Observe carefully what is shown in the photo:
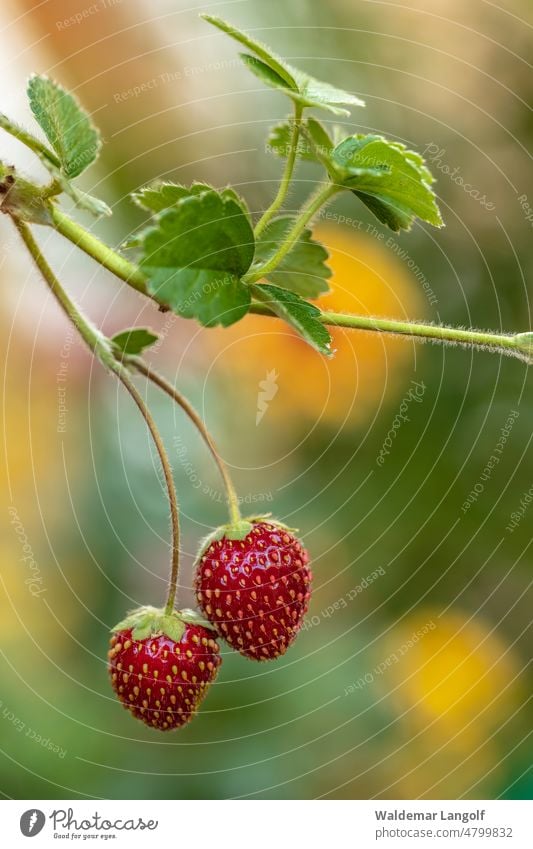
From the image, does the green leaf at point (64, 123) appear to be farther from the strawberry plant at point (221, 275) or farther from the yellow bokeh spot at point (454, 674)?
the yellow bokeh spot at point (454, 674)

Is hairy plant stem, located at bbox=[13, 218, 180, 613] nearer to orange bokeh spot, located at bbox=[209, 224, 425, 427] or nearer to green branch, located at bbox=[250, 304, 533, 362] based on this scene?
green branch, located at bbox=[250, 304, 533, 362]

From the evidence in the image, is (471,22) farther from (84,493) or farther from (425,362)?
(84,493)

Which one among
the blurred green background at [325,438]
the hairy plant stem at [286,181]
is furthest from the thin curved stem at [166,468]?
the blurred green background at [325,438]

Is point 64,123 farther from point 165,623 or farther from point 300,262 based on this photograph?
point 165,623

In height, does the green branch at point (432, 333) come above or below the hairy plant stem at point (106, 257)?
above

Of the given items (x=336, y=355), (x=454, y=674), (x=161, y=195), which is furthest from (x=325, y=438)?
(x=161, y=195)

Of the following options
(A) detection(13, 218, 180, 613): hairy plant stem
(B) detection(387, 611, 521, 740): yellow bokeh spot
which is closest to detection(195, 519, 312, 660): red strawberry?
(A) detection(13, 218, 180, 613): hairy plant stem

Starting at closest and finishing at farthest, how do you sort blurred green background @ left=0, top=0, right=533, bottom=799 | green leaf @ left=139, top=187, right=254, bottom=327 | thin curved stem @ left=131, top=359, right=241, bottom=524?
green leaf @ left=139, top=187, right=254, bottom=327, thin curved stem @ left=131, top=359, right=241, bottom=524, blurred green background @ left=0, top=0, right=533, bottom=799
